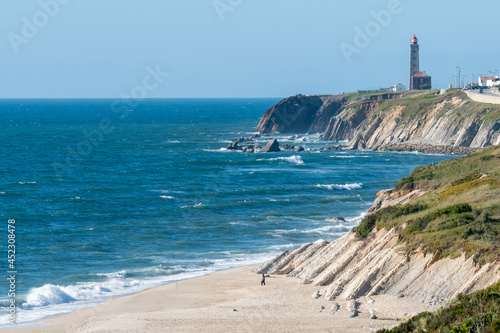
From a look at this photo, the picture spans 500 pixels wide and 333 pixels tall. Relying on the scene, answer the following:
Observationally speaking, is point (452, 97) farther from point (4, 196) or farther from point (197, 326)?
point (197, 326)

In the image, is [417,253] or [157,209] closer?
[417,253]

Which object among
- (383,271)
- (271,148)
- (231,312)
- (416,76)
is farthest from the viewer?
(416,76)

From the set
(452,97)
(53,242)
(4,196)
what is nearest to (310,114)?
(452,97)

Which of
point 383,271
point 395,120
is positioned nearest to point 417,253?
point 383,271

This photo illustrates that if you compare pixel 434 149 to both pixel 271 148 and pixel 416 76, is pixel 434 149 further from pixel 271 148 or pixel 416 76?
pixel 416 76

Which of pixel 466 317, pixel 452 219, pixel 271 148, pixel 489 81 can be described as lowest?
pixel 466 317

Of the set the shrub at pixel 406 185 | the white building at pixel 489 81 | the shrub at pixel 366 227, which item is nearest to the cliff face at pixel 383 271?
the shrub at pixel 366 227
